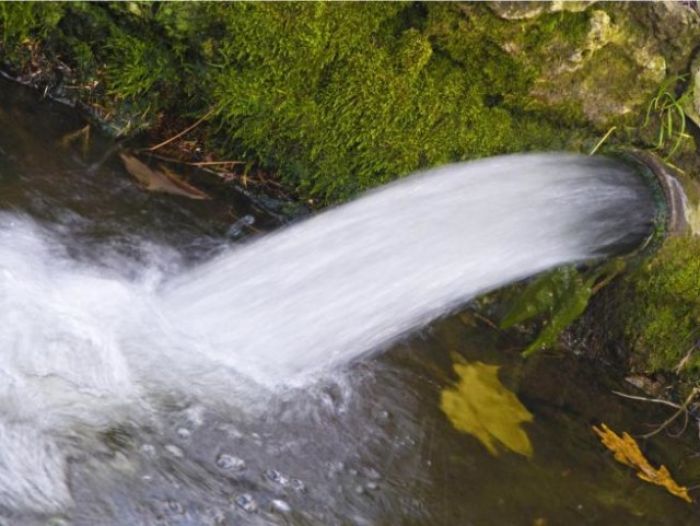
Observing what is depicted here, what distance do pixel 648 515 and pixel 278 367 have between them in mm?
1620

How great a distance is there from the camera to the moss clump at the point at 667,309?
4.48 m

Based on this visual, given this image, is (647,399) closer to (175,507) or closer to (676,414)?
(676,414)

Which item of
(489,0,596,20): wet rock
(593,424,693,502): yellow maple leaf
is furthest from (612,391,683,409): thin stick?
(489,0,596,20): wet rock

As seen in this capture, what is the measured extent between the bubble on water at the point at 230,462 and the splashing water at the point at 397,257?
0.61 m

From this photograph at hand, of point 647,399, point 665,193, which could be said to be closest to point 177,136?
point 665,193

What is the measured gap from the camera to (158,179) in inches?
181

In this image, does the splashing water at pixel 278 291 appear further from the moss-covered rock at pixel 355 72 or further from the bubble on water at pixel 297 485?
the bubble on water at pixel 297 485

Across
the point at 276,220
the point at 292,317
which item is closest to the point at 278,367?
the point at 292,317

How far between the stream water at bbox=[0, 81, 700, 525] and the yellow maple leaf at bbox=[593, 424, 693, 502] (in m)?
0.06

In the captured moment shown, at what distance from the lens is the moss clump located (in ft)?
14.7

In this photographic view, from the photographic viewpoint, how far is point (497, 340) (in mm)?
4566

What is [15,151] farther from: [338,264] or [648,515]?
[648,515]

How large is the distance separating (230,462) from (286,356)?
0.79 m

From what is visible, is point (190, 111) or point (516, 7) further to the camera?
point (190, 111)
